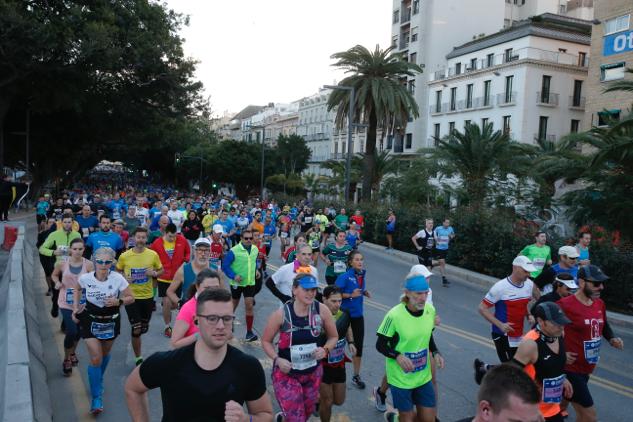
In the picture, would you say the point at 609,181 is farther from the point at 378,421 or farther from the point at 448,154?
the point at 378,421

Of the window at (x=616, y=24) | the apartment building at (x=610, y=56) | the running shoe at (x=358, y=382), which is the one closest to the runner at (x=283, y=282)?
the running shoe at (x=358, y=382)

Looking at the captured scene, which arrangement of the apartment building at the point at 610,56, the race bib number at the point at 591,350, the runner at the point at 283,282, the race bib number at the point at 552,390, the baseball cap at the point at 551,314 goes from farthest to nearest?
1. the apartment building at the point at 610,56
2. the runner at the point at 283,282
3. the race bib number at the point at 591,350
4. the race bib number at the point at 552,390
5. the baseball cap at the point at 551,314

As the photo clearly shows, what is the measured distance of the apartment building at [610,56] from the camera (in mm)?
29922

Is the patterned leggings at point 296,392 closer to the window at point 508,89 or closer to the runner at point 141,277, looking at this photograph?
the runner at point 141,277

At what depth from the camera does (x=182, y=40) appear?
3105 cm

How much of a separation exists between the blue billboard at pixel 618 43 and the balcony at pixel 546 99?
7919 millimetres

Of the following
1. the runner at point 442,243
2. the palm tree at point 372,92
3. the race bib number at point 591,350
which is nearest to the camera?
the race bib number at point 591,350

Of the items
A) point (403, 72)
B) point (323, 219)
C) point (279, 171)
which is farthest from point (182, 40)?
point (279, 171)

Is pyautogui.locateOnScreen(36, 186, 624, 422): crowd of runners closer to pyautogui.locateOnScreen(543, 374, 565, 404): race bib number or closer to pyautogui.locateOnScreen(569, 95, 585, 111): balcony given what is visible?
pyautogui.locateOnScreen(543, 374, 565, 404): race bib number

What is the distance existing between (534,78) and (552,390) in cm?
3926

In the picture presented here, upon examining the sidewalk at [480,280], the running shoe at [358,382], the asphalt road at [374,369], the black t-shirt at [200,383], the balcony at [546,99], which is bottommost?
the sidewalk at [480,280]

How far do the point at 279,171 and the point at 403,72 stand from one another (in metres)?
38.9

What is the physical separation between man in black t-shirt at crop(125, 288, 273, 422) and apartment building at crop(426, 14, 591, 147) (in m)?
38.4

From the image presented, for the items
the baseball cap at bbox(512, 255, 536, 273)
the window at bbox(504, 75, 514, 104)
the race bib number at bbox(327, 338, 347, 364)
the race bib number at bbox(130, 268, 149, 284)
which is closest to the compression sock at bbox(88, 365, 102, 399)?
the race bib number at bbox(130, 268, 149, 284)
